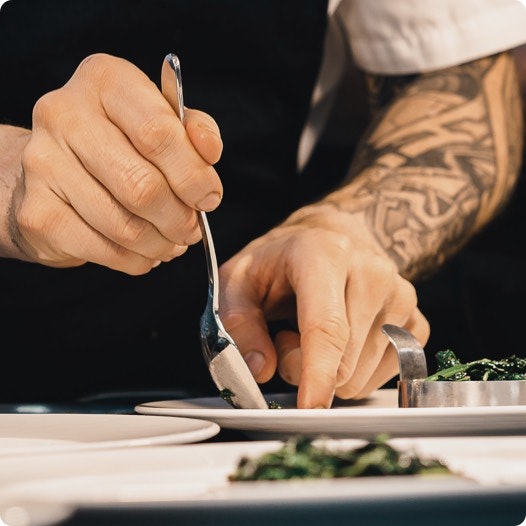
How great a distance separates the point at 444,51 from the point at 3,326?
85cm

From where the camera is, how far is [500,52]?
5.12 feet

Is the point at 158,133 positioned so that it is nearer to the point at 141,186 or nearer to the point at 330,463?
the point at 141,186

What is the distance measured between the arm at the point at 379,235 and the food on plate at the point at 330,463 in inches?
15.8

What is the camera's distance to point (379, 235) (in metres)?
1.30

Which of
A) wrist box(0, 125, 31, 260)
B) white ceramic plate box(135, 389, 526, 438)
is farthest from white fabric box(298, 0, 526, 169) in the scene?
white ceramic plate box(135, 389, 526, 438)

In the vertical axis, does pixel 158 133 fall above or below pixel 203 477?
above

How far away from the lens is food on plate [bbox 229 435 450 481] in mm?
322

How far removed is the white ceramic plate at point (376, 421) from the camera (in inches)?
20.6

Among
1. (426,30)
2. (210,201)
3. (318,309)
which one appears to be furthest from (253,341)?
(426,30)

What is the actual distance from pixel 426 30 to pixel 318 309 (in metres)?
0.85

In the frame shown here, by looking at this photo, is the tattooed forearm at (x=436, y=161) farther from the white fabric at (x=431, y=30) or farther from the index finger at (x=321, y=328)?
the index finger at (x=321, y=328)

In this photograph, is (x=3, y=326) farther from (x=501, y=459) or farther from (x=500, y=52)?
(x=501, y=459)

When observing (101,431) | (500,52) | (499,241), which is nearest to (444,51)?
(500,52)

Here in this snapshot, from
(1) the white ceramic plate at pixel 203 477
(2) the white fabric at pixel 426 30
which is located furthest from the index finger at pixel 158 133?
(2) the white fabric at pixel 426 30
